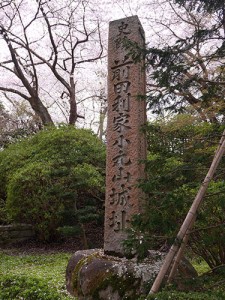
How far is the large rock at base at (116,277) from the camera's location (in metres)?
3.87

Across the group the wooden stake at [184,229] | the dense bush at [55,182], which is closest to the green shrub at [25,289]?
the wooden stake at [184,229]

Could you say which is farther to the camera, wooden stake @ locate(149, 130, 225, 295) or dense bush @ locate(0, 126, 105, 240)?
dense bush @ locate(0, 126, 105, 240)

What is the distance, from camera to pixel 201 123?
10.9m

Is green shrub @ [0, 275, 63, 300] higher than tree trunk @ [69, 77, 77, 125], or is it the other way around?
tree trunk @ [69, 77, 77, 125]

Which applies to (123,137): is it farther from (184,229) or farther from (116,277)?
(184,229)

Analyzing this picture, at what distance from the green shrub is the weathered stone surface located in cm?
98

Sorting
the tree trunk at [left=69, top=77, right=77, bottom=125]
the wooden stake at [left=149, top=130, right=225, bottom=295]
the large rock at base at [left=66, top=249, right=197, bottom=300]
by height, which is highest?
the tree trunk at [left=69, top=77, right=77, bottom=125]

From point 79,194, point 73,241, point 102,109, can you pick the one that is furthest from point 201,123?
point 102,109

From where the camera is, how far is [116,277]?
3.97 metres

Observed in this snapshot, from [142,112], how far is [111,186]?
1.13m

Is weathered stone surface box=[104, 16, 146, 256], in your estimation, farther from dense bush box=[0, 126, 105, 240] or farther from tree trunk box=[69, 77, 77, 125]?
tree trunk box=[69, 77, 77, 125]

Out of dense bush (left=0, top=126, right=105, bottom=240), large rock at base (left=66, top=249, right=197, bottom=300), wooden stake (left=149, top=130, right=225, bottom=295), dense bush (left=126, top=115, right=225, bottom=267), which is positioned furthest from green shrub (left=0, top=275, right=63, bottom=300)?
dense bush (left=0, top=126, right=105, bottom=240)

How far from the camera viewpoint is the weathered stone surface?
4566 millimetres

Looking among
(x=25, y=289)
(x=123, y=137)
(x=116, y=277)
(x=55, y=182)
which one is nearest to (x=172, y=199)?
(x=116, y=277)
